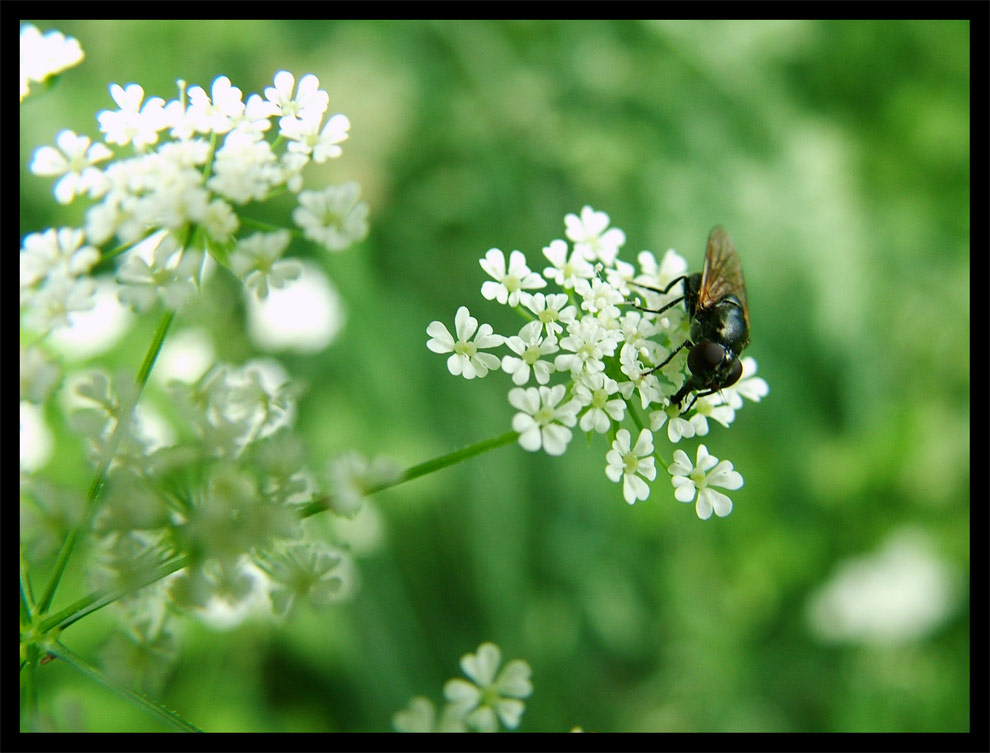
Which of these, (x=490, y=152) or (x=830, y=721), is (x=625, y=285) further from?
(x=830, y=721)

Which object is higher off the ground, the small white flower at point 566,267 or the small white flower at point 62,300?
the small white flower at point 566,267

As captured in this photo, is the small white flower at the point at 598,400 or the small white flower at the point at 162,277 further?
the small white flower at the point at 598,400

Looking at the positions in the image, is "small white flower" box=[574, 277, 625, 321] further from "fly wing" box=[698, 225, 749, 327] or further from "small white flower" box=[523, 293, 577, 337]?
"fly wing" box=[698, 225, 749, 327]

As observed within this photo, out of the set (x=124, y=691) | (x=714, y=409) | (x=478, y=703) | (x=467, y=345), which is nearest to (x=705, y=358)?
(x=714, y=409)

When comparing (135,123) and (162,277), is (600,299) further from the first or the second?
(135,123)

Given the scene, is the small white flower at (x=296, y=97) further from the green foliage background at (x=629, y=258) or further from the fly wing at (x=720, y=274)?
the green foliage background at (x=629, y=258)

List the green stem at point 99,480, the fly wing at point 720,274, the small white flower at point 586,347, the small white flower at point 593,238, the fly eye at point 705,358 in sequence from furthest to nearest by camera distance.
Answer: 1. the fly wing at point 720,274
2. the small white flower at point 593,238
3. the fly eye at point 705,358
4. the small white flower at point 586,347
5. the green stem at point 99,480


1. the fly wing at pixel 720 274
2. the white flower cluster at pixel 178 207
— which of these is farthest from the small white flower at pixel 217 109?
the fly wing at pixel 720 274

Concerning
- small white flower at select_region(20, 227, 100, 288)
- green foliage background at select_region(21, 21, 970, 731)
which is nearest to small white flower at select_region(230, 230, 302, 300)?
small white flower at select_region(20, 227, 100, 288)
